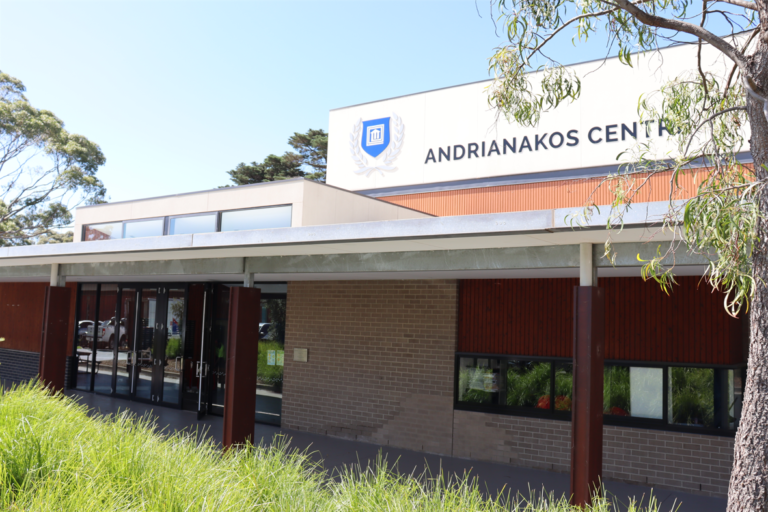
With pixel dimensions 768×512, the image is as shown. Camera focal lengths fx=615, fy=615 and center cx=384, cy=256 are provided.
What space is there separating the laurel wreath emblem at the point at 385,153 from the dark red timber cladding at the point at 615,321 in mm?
5636

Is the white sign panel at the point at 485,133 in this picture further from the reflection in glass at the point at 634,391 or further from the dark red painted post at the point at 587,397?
the dark red painted post at the point at 587,397

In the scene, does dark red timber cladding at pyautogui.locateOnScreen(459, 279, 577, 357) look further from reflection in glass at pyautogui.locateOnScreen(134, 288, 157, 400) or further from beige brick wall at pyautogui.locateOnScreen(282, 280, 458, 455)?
reflection in glass at pyautogui.locateOnScreen(134, 288, 157, 400)

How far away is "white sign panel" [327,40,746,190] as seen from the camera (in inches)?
456

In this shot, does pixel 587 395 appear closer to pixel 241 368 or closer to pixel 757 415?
pixel 757 415

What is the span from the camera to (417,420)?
32.8ft

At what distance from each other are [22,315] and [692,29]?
1819 cm

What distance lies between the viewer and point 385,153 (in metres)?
14.8

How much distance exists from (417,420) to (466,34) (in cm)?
611

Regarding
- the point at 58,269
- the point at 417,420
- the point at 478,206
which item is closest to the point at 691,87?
the point at 417,420

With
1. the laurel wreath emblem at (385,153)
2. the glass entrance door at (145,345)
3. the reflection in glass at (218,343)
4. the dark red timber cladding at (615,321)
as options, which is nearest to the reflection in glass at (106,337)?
the glass entrance door at (145,345)

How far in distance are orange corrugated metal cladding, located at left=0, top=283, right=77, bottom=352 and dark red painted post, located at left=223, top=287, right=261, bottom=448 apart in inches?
400

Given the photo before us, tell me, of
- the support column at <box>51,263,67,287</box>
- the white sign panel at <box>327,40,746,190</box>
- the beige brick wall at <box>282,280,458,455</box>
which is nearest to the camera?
the beige brick wall at <box>282,280,458,455</box>

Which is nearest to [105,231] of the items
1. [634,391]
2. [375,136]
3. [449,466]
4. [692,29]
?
[375,136]

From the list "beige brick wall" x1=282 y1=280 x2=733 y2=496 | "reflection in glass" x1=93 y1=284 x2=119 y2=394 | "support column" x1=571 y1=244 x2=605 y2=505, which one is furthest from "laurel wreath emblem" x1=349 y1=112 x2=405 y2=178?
"support column" x1=571 y1=244 x2=605 y2=505
